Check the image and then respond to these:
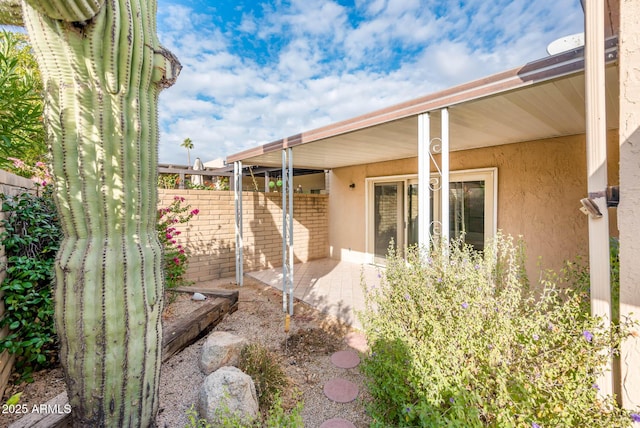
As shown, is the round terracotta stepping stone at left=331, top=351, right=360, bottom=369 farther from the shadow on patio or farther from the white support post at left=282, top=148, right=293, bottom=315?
the white support post at left=282, top=148, right=293, bottom=315

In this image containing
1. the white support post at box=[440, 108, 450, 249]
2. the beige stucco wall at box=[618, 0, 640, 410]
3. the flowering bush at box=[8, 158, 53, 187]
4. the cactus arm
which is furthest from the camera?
the flowering bush at box=[8, 158, 53, 187]

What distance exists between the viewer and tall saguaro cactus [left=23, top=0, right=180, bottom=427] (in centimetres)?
172

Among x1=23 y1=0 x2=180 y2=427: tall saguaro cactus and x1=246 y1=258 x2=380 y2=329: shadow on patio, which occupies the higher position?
x1=23 y1=0 x2=180 y2=427: tall saguaro cactus

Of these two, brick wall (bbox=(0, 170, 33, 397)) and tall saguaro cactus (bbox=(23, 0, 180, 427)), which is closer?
tall saguaro cactus (bbox=(23, 0, 180, 427))

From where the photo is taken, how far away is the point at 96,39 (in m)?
1.71

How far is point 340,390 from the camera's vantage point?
9.32 feet

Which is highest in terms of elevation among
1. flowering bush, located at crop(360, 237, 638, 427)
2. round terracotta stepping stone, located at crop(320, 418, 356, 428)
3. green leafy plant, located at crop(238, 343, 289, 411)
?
flowering bush, located at crop(360, 237, 638, 427)

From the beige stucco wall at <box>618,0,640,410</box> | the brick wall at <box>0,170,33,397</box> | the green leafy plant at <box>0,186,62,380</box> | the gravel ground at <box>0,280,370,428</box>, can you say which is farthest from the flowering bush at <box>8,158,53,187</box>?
the beige stucco wall at <box>618,0,640,410</box>

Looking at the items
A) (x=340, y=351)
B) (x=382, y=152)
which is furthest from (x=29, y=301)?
(x=382, y=152)

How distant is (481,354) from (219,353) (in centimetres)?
250

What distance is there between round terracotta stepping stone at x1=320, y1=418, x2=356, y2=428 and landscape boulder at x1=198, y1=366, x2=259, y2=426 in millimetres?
597

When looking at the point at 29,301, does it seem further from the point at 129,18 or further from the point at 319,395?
the point at 319,395

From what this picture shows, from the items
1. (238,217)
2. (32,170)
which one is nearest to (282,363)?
(238,217)

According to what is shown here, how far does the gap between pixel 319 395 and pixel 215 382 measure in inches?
40.5
